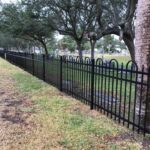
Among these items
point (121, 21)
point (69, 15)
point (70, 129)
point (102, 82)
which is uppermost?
point (69, 15)

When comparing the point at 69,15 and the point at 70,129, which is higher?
the point at 69,15

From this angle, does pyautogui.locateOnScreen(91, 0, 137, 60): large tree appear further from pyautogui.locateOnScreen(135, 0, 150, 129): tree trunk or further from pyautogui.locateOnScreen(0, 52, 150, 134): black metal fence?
pyautogui.locateOnScreen(135, 0, 150, 129): tree trunk

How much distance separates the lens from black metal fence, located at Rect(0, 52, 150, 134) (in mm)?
4902

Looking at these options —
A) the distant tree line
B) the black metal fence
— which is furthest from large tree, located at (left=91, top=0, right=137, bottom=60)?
the black metal fence

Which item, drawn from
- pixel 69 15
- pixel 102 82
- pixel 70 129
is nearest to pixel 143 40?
pixel 102 82

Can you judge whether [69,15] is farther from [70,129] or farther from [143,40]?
[70,129]

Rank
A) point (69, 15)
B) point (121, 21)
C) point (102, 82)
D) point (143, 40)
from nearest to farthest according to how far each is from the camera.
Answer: point (143, 40) < point (102, 82) < point (121, 21) < point (69, 15)

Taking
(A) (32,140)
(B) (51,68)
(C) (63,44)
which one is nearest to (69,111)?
(A) (32,140)

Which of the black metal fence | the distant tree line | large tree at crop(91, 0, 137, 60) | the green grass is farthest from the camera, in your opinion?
the distant tree line

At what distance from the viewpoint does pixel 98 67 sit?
241 inches

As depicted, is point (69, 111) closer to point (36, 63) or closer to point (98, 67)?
point (98, 67)

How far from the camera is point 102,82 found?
6.07 meters

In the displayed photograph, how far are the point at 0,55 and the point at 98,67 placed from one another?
26.5 metres

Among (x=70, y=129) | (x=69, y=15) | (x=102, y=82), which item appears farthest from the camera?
(x=69, y=15)
